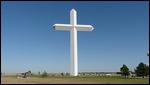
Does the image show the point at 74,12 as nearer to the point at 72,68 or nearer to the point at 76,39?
the point at 76,39

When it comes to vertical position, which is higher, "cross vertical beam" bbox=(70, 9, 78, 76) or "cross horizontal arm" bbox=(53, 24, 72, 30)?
"cross horizontal arm" bbox=(53, 24, 72, 30)

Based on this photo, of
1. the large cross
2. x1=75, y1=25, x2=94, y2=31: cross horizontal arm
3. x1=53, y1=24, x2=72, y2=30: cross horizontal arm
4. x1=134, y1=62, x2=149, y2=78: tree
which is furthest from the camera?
x1=134, y1=62, x2=149, y2=78: tree

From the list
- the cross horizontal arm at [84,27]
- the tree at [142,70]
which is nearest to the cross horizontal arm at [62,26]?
the cross horizontal arm at [84,27]

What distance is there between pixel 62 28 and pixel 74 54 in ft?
13.2

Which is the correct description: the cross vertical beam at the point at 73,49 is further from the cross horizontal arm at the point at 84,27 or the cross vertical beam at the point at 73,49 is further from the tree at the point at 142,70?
the tree at the point at 142,70

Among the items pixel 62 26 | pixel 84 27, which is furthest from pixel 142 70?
pixel 62 26

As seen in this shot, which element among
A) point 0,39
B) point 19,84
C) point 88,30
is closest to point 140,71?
point 88,30

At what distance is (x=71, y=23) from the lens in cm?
4378

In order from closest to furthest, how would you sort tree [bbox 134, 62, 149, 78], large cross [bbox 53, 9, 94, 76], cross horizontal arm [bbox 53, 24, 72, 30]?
cross horizontal arm [bbox 53, 24, 72, 30], large cross [bbox 53, 9, 94, 76], tree [bbox 134, 62, 149, 78]

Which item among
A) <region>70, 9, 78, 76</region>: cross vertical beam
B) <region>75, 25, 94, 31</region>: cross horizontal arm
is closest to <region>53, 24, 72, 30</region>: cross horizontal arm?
<region>70, 9, 78, 76</region>: cross vertical beam

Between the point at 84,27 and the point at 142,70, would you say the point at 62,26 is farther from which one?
the point at 142,70

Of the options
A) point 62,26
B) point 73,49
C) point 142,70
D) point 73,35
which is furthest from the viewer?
point 142,70

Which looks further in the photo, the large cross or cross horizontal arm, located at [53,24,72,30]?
the large cross

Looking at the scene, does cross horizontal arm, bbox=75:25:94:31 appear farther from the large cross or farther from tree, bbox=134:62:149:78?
tree, bbox=134:62:149:78
